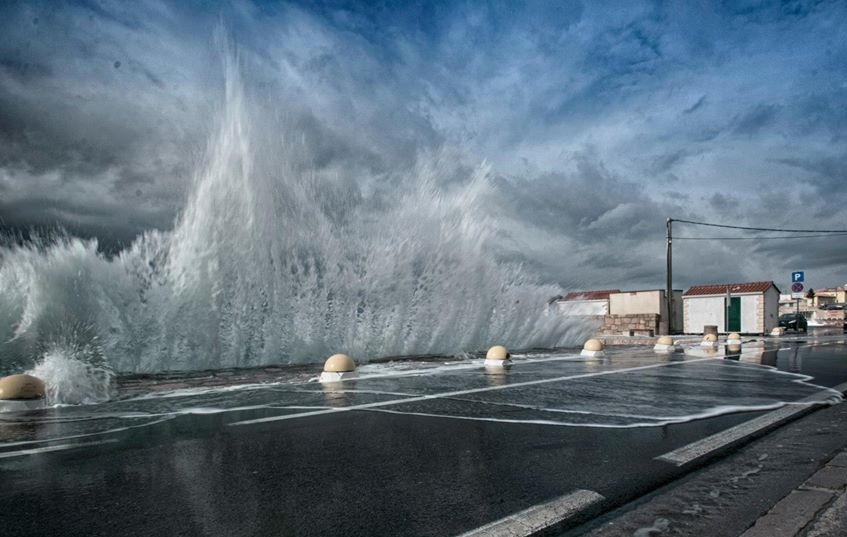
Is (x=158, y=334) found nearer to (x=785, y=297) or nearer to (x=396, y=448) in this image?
(x=396, y=448)

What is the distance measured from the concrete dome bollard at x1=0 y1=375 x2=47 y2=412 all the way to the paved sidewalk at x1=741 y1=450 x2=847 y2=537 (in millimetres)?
7094

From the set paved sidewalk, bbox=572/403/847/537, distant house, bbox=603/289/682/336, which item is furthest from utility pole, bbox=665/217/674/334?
paved sidewalk, bbox=572/403/847/537

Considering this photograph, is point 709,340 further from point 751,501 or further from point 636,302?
point 636,302

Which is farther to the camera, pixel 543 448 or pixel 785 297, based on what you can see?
pixel 785 297

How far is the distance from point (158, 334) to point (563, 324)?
15.7 m

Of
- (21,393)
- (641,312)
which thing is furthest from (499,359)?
(641,312)

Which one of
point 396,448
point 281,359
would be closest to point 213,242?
point 281,359

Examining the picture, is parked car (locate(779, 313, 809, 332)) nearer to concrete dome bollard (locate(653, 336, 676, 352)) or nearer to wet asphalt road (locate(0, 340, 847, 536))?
concrete dome bollard (locate(653, 336, 676, 352))

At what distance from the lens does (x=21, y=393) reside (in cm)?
624

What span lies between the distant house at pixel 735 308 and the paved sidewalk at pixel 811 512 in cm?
3712

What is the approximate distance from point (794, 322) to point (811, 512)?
44.0 meters

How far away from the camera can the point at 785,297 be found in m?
85.8

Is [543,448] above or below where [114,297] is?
below

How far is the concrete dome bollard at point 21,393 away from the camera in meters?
6.16
